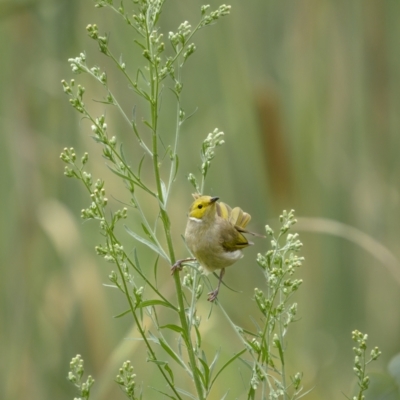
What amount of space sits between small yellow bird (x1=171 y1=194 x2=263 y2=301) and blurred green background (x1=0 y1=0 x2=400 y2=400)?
816mm

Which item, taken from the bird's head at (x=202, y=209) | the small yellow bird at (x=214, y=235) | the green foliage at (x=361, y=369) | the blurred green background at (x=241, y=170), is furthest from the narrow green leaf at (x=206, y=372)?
the blurred green background at (x=241, y=170)

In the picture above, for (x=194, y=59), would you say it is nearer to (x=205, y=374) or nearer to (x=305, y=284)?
(x=305, y=284)

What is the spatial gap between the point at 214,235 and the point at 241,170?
1.26 metres

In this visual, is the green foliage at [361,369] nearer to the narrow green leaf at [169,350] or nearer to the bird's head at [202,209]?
the narrow green leaf at [169,350]

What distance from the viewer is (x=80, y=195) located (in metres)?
4.01

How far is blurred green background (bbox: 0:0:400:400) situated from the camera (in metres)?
3.62

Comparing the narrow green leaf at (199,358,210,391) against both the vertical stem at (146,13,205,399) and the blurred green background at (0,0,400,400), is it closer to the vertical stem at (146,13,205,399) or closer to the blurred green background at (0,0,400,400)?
the vertical stem at (146,13,205,399)

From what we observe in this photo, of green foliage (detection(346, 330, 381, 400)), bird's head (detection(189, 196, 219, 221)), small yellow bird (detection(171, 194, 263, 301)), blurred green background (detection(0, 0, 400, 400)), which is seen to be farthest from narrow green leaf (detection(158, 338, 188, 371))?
blurred green background (detection(0, 0, 400, 400))

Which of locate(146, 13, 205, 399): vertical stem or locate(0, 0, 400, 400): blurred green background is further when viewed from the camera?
locate(0, 0, 400, 400): blurred green background

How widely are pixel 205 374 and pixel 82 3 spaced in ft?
8.27

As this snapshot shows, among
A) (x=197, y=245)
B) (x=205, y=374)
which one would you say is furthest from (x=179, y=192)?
(x=205, y=374)

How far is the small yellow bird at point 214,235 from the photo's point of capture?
8.38ft

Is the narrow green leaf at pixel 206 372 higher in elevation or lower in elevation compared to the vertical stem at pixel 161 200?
lower

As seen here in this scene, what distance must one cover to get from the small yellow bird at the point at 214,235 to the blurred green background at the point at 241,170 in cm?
82
